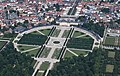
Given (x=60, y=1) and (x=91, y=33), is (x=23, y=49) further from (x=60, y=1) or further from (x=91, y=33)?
(x=60, y=1)

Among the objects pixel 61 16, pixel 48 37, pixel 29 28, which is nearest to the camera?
pixel 48 37

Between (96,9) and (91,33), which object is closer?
(91,33)

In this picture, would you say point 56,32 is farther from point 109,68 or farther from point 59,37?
point 109,68

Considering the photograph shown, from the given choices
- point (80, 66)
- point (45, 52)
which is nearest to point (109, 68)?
point (80, 66)

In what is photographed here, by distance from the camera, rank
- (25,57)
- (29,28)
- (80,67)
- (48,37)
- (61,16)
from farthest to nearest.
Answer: (61,16) < (29,28) < (48,37) < (25,57) < (80,67)

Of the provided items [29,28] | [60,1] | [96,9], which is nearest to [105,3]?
[96,9]

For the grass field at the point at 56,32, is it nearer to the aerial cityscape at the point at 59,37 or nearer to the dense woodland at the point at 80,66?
the aerial cityscape at the point at 59,37

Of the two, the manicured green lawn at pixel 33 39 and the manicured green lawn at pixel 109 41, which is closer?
the manicured green lawn at pixel 109 41

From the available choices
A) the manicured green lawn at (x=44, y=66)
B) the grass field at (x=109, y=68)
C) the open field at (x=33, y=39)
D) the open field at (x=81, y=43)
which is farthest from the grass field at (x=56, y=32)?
the grass field at (x=109, y=68)
